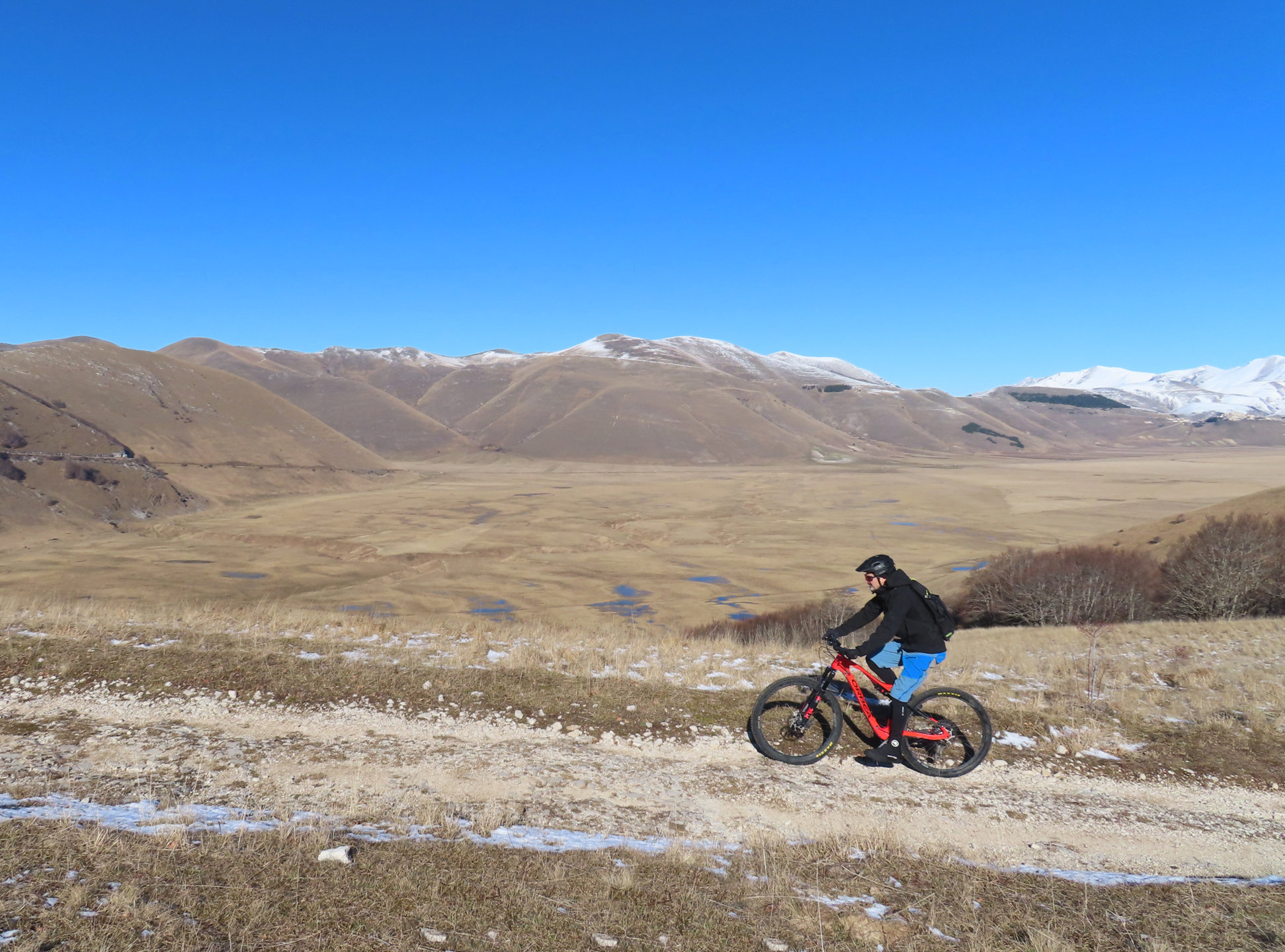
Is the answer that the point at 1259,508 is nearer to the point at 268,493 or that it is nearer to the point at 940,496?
the point at 940,496

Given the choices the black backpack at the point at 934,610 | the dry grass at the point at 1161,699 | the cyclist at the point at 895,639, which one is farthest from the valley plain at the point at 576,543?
the black backpack at the point at 934,610

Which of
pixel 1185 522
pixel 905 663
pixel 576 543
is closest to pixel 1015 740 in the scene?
pixel 905 663

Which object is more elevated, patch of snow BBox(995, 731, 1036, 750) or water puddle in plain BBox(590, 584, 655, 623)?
patch of snow BBox(995, 731, 1036, 750)

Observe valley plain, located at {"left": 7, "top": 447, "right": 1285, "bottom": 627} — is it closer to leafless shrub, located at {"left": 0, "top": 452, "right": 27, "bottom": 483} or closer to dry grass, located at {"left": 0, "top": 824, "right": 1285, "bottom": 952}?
leafless shrub, located at {"left": 0, "top": 452, "right": 27, "bottom": 483}

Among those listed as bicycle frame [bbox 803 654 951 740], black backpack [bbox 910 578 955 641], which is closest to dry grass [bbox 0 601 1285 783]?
bicycle frame [bbox 803 654 951 740]

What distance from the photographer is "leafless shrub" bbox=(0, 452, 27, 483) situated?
72.1 meters

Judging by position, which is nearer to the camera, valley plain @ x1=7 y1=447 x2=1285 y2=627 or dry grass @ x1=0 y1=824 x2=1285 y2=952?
dry grass @ x1=0 y1=824 x2=1285 y2=952

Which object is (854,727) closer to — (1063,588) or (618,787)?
(618,787)

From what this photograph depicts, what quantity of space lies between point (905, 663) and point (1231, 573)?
2965cm

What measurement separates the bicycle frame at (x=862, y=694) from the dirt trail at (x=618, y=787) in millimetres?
524

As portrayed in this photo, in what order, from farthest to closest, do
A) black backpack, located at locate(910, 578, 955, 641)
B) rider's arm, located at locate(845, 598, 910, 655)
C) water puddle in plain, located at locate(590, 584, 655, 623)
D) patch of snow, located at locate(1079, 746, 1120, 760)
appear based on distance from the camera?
water puddle in plain, located at locate(590, 584, 655, 623)
patch of snow, located at locate(1079, 746, 1120, 760)
black backpack, located at locate(910, 578, 955, 641)
rider's arm, located at locate(845, 598, 910, 655)

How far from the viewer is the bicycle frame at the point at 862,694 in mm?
9047

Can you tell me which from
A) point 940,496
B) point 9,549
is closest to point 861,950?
point 9,549

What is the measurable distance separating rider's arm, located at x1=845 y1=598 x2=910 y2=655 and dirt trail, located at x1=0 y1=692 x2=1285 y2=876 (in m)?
1.75
